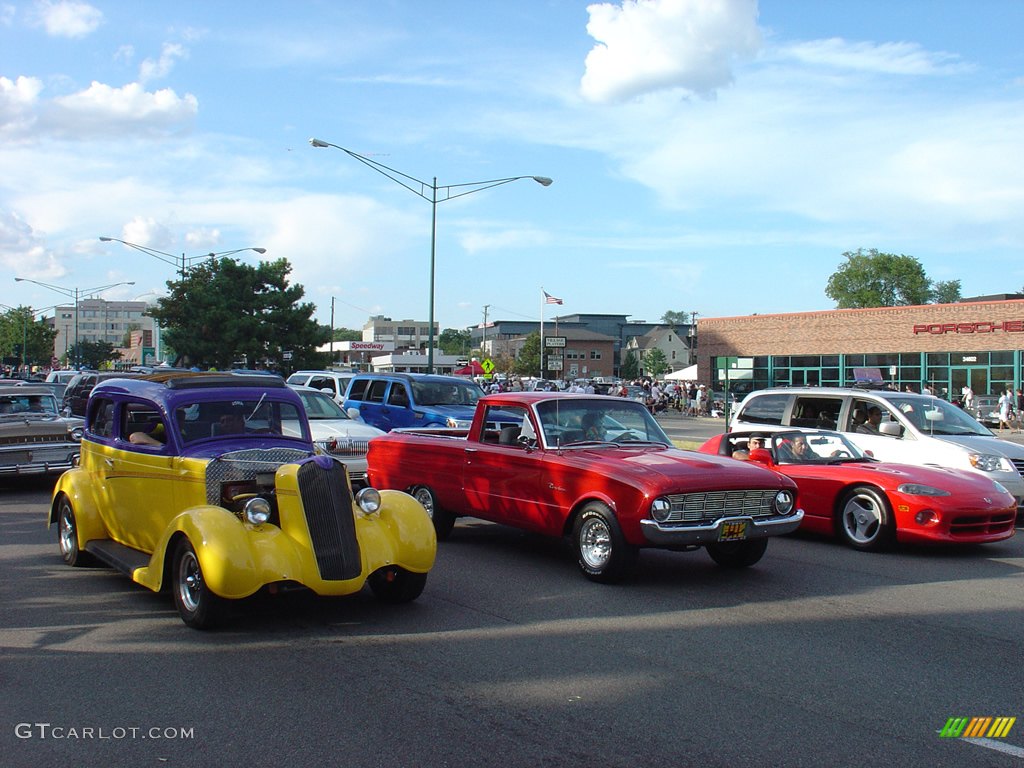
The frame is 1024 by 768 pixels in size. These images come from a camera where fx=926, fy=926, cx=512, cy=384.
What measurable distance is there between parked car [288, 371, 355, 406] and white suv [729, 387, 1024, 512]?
10403 millimetres

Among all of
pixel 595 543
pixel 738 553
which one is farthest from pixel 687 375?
pixel 595 543

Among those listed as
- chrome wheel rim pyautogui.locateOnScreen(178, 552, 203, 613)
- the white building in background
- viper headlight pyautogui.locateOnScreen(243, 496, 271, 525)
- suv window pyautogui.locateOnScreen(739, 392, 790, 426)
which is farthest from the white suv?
the white building in background

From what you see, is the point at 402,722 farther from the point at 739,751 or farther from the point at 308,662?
the point at 739,751

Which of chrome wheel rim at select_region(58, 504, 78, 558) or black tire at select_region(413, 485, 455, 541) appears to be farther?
black tire at select_region(413, 485, 455, 541)

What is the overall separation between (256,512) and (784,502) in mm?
4605

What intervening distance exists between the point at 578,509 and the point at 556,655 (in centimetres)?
250

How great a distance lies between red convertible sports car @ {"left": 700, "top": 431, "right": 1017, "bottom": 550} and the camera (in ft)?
31.3

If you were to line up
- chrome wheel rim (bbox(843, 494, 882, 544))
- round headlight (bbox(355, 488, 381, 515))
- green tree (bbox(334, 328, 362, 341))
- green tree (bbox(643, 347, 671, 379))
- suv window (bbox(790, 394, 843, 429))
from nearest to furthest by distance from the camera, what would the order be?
round headlight (bbox(355, 488, 381, 515)) < chrome wheel rim (bbox(843, 494, 882, 544)) < suv window (bbox(790, 394, 843, 429)) < green tree (bbox(643, 347, 671, 379)) < green tree (bbox(334, 328, 362, 341))

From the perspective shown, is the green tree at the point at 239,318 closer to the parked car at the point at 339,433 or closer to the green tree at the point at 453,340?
the parked car at the point at 339,433

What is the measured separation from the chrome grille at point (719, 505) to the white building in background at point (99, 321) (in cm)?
16549

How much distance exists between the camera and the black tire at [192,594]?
20.3ft

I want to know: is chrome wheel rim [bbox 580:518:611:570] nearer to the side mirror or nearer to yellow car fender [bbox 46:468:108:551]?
the side mirror

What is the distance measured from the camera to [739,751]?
4.40 m

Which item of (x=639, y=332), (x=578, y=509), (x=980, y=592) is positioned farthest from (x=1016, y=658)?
(x=639, y=332)
